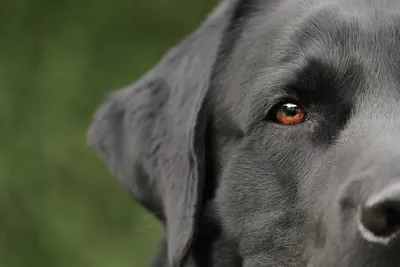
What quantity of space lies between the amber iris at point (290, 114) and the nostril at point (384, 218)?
63cm

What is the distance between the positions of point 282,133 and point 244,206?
1.08 feet

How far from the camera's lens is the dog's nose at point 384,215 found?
2.34 metres

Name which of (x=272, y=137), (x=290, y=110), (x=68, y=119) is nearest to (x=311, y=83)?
(x=290, y=110)

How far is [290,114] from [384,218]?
0.70 meters

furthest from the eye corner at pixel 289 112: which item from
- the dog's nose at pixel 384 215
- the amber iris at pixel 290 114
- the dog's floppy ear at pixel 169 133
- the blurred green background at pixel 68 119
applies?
the blurred green background at pixel 68 119

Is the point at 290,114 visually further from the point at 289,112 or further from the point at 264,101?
the point at 264,101

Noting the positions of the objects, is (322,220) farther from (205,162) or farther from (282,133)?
(205,162)

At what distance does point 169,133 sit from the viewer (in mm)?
3363

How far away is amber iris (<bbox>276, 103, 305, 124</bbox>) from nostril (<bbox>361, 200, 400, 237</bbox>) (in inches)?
24.8

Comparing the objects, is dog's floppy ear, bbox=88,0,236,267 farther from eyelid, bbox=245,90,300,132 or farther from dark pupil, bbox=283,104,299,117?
dark pupil, bbox=283,104,299,117

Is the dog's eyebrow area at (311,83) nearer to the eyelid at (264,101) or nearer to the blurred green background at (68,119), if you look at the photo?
the eyelid at (264,101)

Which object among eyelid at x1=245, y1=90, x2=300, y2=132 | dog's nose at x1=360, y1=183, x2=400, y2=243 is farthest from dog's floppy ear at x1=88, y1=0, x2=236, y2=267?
dog's nose at x1=360, y1=183, x2=400, y2=243

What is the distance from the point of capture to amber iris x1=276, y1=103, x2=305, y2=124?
2.95 m

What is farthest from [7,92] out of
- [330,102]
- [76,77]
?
[330,102]
